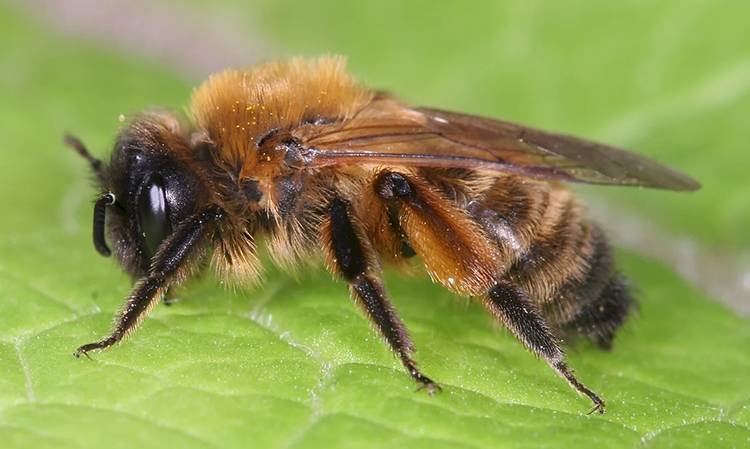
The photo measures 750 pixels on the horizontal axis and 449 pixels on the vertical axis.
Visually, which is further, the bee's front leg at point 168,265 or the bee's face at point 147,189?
the bee's face at point 147,189

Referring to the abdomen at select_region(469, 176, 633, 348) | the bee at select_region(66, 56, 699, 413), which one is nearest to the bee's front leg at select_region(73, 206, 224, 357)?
the bee at select_region(66, 56, 699, 413)

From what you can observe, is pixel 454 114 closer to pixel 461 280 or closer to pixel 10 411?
pixel 461 280

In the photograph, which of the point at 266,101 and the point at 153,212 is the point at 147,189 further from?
the point at 266,101

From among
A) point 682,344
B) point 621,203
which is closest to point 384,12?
point 621,203

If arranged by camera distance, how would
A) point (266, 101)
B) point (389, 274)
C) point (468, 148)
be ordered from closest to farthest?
point (468, 148) → point (266, 101) → point (389, 274)

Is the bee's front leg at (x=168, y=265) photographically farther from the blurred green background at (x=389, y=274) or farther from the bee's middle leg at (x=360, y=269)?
the bee's middle leg at (x=360, y=269)

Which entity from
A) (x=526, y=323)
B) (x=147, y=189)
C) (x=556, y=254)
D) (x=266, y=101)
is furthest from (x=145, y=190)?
(x=556, y=254)

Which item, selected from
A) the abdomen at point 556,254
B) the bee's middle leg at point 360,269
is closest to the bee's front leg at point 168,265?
the bee's middle leg at point 360,269

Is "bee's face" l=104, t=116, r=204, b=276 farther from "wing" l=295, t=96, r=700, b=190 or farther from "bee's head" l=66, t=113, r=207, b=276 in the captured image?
"wing" l=295, t=96, r=700, b=190
